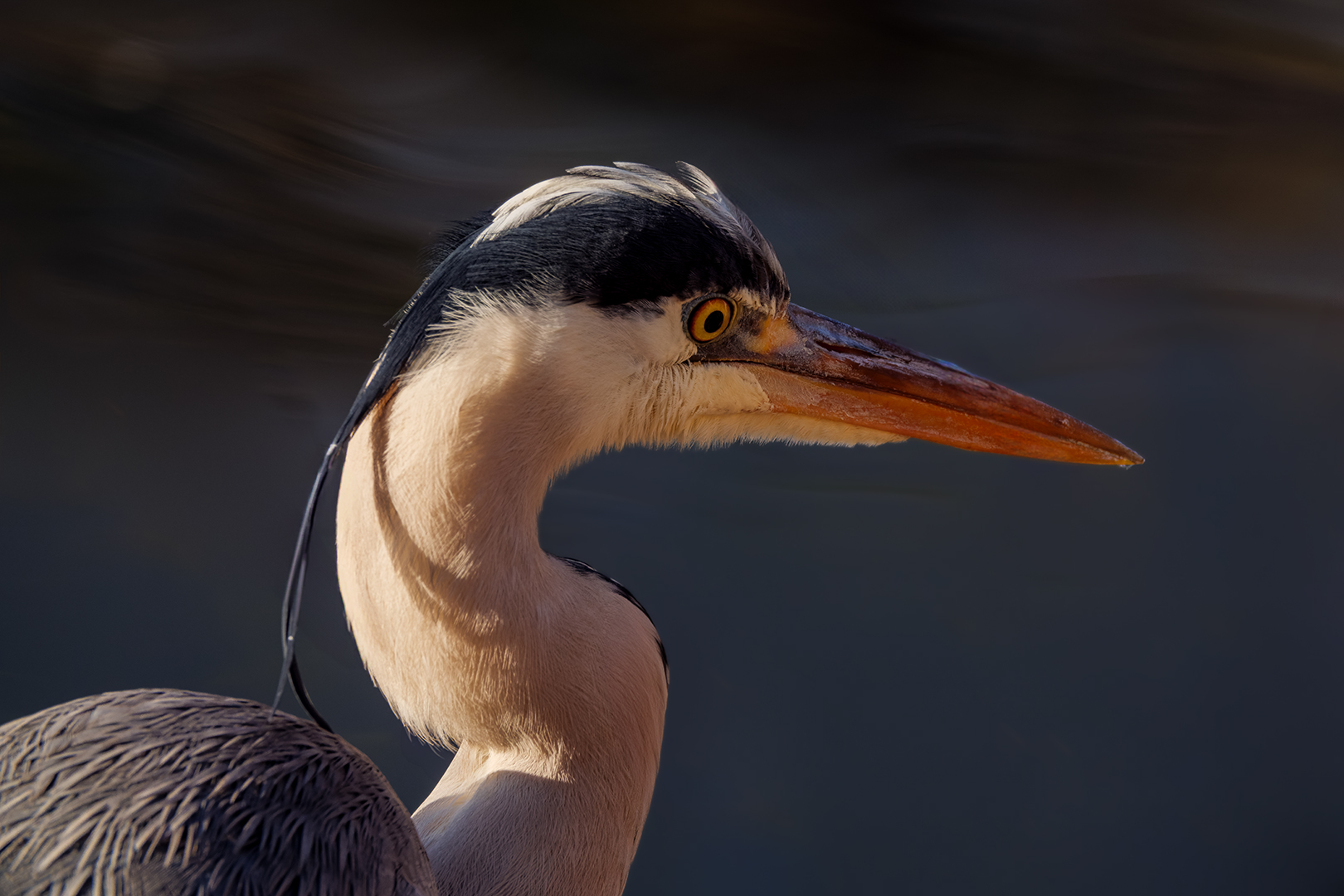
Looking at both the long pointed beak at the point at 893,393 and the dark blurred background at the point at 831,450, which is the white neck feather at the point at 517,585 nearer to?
the long pointed beak at the point at 893,393

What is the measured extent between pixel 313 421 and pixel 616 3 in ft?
3.24

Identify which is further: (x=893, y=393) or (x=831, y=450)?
(x=831, y=450)

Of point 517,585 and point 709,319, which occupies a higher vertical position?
point 709,319

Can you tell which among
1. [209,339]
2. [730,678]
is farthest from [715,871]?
[209,339]

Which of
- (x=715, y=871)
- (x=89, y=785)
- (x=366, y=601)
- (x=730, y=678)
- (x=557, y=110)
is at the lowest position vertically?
(x=715, y=871)

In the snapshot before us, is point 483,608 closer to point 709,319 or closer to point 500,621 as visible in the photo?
point 500,621

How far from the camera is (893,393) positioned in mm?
846

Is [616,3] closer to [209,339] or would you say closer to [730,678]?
[209,339]

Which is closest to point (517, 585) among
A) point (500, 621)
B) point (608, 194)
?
point (500, 621)

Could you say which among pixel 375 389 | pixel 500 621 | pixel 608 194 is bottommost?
pixel 500 621

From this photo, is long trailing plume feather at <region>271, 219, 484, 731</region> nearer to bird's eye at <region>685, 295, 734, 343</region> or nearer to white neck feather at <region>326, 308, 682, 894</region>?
white neck feather at <region>326, 308, 682, 894</region>

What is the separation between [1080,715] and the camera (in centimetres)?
148

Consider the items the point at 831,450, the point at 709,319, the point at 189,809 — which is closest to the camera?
the point at 189,809

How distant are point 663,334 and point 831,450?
1164mm
